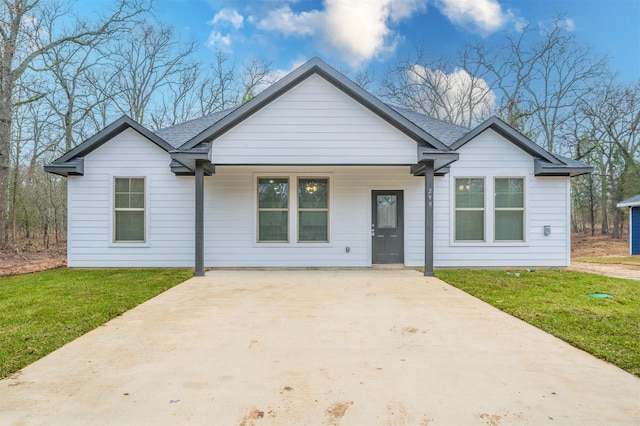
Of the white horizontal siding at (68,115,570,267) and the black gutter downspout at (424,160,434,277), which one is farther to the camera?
the white horizontal siding at (68,115,570,267)

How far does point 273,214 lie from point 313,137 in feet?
8.04

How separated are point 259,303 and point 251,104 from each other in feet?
14.3

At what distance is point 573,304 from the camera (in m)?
5.00

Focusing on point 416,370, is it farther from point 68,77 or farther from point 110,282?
point 68,77

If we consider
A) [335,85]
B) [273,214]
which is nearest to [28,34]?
[273,214]

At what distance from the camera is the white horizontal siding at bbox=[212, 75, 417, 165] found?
733cm

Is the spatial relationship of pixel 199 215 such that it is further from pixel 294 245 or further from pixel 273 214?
pixel 294 245

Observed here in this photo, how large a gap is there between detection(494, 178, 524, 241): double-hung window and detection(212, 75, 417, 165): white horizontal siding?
306cm

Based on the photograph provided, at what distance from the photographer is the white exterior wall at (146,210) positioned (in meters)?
8.54

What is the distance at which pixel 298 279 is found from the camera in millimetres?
7254

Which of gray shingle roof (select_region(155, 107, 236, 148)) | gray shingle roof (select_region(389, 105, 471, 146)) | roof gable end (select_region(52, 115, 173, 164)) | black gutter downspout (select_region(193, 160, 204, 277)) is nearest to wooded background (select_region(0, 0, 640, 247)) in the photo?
gray shingle roof (select_region(155, 107, 236, 148))

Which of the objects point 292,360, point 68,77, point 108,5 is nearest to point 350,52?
point 108,5

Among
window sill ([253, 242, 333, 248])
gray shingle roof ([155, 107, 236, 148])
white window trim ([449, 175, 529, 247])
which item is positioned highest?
gray shingle roof ([155, 107, 236, 148])

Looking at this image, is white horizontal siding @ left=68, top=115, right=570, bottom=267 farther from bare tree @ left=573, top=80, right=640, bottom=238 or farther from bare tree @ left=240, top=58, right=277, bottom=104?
bare tree @ left=573, top=80, right=640, bottom=238
